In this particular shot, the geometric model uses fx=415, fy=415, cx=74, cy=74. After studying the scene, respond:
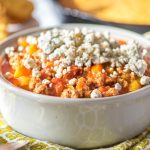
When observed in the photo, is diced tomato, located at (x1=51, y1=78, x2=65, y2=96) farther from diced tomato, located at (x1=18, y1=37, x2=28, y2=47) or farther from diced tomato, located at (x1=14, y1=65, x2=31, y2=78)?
diced tomato, located at (x1=18, y1=37, x2=28, y2=47)

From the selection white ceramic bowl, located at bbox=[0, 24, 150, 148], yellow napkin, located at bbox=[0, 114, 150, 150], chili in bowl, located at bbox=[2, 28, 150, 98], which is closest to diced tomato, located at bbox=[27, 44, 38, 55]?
chili in bowl, located at bbox=[2, 28, 150, 98]

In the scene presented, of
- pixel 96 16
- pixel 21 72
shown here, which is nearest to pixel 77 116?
pixel 21 72

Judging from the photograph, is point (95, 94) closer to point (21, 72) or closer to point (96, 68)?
point (96, 68)

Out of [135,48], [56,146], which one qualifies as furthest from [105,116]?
[135,48]

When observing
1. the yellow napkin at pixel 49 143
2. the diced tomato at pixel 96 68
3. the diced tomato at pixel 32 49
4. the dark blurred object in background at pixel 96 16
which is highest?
the dark blurred object in background at pixel 96 16

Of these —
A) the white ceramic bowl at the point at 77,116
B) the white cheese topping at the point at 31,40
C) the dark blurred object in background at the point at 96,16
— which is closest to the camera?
the white ceramic bowl at the point at 77,116

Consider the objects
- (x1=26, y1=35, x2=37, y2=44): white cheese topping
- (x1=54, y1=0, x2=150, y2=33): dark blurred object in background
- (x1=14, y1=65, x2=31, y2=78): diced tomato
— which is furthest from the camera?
(x1=54, y1=0, x2=150, y2=33): dark blurred object in background

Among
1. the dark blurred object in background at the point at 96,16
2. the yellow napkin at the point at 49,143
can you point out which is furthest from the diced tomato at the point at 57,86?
the dark blurred object in background at the point at 96,16

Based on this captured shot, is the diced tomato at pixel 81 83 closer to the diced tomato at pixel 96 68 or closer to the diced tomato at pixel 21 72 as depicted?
the diced tomato at pixel 96 68
